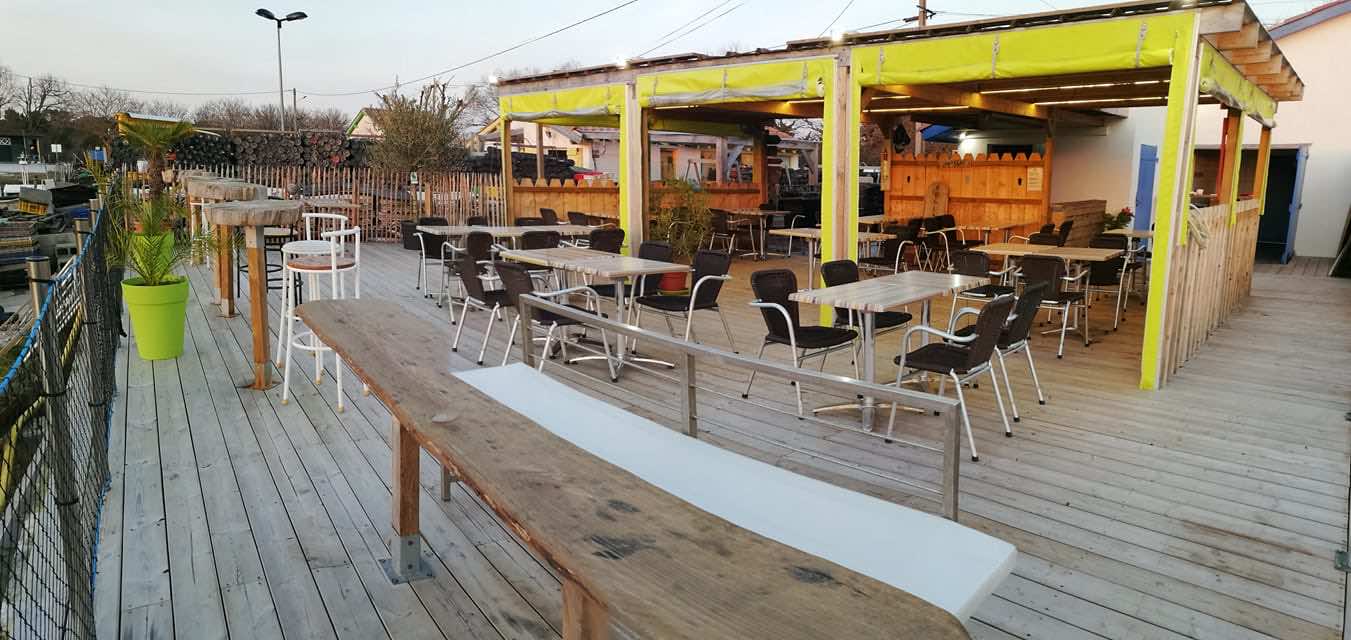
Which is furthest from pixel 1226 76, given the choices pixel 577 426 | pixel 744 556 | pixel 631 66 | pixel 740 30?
pixel 740 30

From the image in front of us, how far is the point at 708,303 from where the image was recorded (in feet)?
18.7

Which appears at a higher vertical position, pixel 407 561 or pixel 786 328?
pixel 786 328

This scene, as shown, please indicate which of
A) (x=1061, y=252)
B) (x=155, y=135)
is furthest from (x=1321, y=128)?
(x=155, y=135)

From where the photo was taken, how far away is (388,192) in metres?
14.9

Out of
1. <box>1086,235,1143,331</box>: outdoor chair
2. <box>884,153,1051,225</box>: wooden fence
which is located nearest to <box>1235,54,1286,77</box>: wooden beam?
<box>1086,235,1143,331</box>: outdoor chair

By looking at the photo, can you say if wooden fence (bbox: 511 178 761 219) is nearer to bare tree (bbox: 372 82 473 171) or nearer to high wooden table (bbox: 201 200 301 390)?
bare tree (bbox: 372 82 473 171)

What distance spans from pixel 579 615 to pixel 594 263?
4337 millimetres

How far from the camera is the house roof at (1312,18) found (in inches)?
488

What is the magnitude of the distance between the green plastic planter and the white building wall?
46.6 feet

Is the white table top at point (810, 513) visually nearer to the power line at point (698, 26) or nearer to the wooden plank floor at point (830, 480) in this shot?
the wooden plank floor at point (830, 480)

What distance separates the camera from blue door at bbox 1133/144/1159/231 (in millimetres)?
13320

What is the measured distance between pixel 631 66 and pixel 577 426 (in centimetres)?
666

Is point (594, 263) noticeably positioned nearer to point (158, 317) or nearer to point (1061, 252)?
point (158, 317)

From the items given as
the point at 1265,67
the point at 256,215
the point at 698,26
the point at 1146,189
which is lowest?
the point at 256,215
